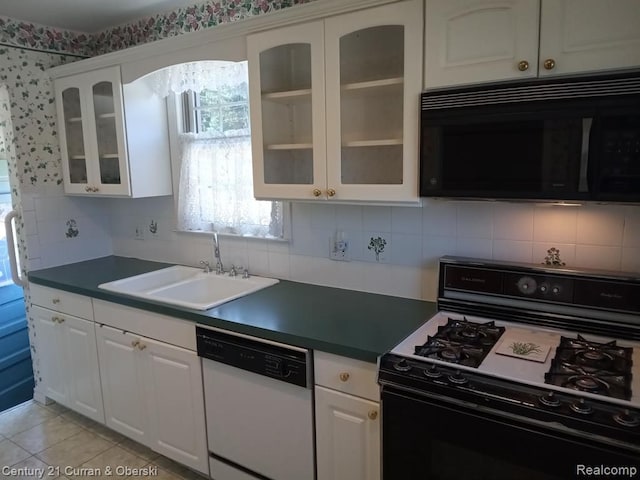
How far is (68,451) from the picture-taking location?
8.47 feet

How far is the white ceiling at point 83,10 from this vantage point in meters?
2.56

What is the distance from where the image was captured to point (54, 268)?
3.01 m

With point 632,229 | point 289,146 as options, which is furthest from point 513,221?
point 289,146

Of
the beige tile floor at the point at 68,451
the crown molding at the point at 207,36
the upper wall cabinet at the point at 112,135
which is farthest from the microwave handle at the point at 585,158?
the upper wall cabinet at the point at 112,135

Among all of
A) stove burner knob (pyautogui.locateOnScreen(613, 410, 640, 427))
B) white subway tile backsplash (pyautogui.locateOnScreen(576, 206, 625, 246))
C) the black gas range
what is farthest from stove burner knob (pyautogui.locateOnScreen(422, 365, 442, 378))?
white subway tile backsplash (pyautogui.locateOnScreen(576, 206, 625, 246))

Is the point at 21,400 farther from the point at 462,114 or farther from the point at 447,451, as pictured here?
the point at 462,114

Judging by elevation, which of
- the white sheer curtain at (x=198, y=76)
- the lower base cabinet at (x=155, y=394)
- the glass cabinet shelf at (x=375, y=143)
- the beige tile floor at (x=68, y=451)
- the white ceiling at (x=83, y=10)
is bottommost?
the beige tile floor at (x=68, y=451)

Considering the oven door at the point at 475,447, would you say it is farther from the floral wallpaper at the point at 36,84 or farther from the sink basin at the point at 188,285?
the floral wallpaper at the point at 36,84

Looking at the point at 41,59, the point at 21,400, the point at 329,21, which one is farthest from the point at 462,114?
the point at 21,400

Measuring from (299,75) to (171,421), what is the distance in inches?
66.2

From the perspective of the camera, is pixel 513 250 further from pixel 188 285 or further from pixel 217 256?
pixel 188 285

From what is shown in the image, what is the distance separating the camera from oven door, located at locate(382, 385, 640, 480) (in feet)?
3.85

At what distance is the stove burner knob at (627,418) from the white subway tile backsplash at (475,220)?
33.9 inches

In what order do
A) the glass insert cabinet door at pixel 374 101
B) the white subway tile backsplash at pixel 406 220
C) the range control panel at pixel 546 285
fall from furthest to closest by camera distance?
1. the white subway tile backsplash at pixel 406 220
2. the glass insert cabinet door at pixel 374 101
3. the range control panel at pixel 546 285
